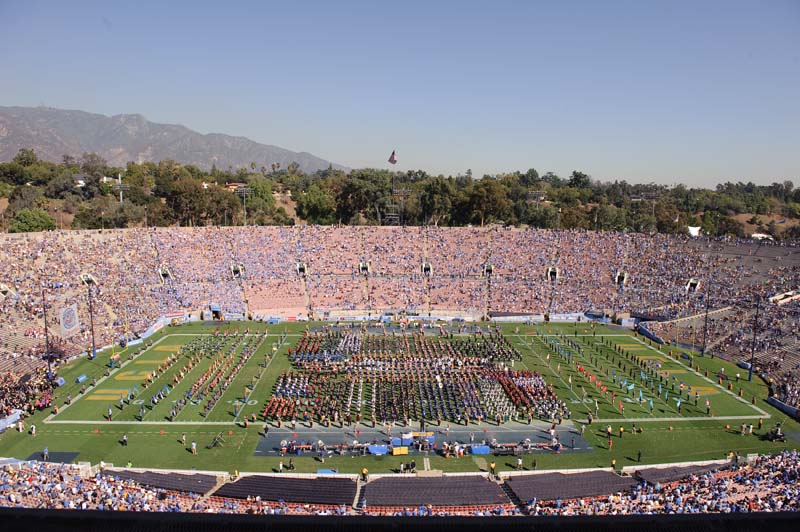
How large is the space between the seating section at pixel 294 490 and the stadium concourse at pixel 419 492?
0.11 feet

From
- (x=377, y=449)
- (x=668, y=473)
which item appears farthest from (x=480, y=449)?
(x=668, y=473)

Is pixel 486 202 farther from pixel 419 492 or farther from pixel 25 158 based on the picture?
pixel 25 158

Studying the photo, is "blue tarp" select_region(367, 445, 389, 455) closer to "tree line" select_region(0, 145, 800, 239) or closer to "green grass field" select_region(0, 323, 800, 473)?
"green grass field" select_region(0, 323, 800, 473)

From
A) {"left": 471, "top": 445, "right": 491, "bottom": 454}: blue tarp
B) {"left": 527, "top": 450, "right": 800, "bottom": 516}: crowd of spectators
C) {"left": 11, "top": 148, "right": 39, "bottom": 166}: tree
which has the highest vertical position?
{"left": 11, "top": 148, "right": 39, "bottom": 166}: tree

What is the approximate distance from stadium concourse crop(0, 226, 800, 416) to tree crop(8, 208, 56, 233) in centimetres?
1399

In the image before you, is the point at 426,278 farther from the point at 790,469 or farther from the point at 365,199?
the point at 790,469

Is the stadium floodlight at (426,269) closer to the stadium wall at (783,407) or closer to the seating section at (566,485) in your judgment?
the stadium wall at (783,407)

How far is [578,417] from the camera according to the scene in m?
28.1

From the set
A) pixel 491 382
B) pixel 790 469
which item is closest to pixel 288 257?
pixel 491 382

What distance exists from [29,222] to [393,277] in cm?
4127

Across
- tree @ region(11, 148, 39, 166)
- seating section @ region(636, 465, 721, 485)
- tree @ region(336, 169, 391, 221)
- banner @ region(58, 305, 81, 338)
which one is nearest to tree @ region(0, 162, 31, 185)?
tree @ region(11, 148, 39, 166)

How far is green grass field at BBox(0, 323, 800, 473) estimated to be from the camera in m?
23.8

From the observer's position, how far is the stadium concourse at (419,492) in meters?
16.8

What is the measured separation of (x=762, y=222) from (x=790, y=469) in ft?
282
